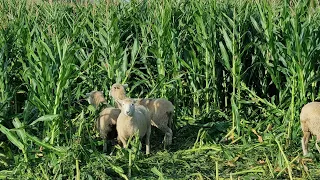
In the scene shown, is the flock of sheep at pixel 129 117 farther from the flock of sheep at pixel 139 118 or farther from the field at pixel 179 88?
the field at pixel 179 88

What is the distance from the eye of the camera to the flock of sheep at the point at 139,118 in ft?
20.7

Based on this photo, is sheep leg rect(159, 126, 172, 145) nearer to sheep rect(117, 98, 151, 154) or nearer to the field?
the field

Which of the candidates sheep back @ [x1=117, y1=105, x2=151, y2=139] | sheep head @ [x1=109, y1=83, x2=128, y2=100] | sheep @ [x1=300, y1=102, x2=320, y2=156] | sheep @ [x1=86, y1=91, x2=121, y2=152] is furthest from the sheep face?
sheep @ [x1=300, y1=102, x2=320, y2=156]

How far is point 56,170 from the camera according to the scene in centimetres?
570

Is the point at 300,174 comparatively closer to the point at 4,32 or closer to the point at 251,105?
the point at 251,105

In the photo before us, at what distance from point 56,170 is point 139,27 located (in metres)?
4.41

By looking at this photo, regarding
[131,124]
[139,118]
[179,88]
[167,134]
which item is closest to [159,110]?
[167,134]

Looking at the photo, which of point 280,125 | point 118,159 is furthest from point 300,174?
point 118,159

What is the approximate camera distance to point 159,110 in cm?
714

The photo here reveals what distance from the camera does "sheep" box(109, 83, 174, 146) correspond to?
7107mm

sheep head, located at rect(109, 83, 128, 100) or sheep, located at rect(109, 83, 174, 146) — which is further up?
sheep head, located at rect(109, 83, 128, 100)

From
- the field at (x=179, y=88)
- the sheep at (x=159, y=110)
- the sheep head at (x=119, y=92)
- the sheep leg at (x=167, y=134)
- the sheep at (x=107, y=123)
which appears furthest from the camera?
the sheep leg at (x=167, y=134)

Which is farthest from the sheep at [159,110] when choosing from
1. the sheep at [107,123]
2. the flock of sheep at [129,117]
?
the sheep at [107,123]

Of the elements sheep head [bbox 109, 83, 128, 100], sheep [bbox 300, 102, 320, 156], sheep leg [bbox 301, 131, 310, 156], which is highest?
sheep head [bbox 109, 83, 128, 100]
